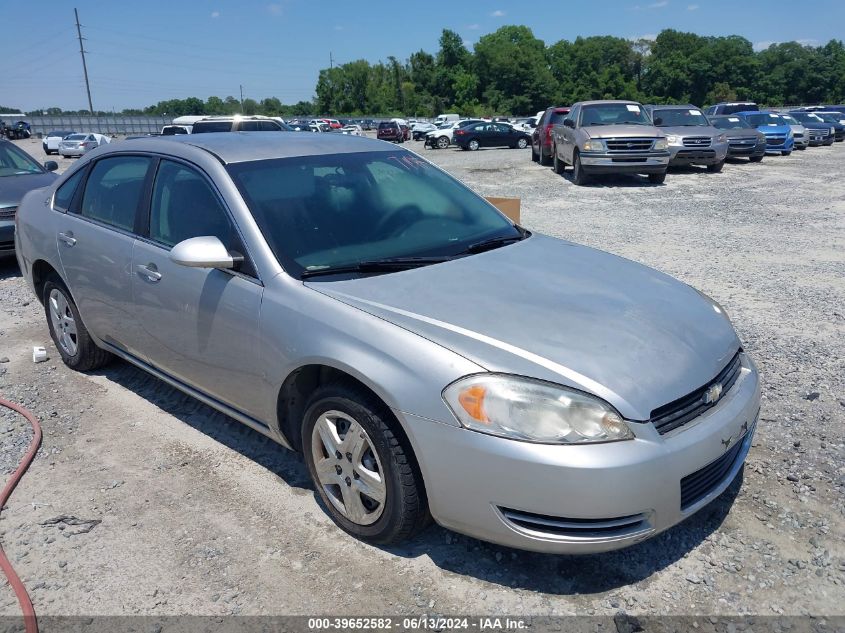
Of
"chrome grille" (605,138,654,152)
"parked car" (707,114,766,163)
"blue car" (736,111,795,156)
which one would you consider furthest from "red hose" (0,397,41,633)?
"blue car" (736,111,795,156)

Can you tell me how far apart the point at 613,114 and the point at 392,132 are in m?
30.1

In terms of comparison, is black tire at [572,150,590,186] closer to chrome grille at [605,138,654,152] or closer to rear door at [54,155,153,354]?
chrome grille at [605,138,654,152]

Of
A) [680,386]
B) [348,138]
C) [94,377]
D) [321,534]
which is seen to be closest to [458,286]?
[680,386]

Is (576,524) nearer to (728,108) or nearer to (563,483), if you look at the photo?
(563,483)

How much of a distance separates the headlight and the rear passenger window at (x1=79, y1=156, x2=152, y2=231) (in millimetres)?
2561

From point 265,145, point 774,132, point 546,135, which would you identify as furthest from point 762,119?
point 265,145

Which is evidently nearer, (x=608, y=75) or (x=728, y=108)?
(x=728, y=108)

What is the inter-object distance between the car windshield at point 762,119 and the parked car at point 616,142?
9.97 meters

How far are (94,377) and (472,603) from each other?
3.54m

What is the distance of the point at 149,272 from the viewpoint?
3.71 m

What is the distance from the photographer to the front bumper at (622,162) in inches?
585

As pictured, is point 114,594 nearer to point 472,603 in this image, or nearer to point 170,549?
point 170,549

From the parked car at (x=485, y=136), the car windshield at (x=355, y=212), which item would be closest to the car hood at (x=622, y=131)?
the car windshield at (x=355, y=212)

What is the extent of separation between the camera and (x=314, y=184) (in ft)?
11.6
